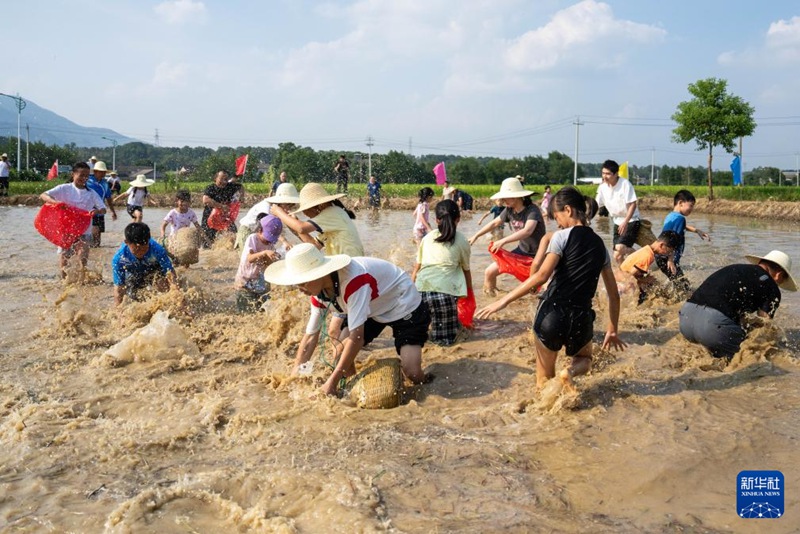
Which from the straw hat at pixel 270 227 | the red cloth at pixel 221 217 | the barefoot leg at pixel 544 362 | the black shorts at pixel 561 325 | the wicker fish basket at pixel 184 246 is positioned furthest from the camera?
the red cloth at pixel 221 217

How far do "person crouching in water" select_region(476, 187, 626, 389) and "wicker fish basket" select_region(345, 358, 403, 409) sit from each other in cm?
81

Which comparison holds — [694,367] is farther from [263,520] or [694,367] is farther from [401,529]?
[263,520]

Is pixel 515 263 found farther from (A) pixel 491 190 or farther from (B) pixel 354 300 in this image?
(A) pixel 491 190

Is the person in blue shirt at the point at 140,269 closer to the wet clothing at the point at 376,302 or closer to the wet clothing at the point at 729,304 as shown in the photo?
the wet clothing at the point at 376,302

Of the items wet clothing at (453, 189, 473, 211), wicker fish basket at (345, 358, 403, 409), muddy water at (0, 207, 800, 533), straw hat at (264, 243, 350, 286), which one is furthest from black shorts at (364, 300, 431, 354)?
wet clothing at (453, 189, 473, 211)

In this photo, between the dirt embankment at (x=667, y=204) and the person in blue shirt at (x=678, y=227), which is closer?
the person in blue shirt at (x=678, y=227)

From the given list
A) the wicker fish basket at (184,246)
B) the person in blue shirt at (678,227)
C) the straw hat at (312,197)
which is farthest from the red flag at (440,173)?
the straw hat at (312,197)

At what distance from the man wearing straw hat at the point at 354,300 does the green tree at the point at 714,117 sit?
27.9m

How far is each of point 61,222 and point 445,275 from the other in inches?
213

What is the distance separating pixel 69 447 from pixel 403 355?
2286mm

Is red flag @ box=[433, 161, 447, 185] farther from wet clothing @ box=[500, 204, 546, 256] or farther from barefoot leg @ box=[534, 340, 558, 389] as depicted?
barefoot leg @ box=[534, 340, 558, 389]

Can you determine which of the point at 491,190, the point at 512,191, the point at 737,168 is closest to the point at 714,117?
the point at 737,168

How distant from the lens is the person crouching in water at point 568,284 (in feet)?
14.6

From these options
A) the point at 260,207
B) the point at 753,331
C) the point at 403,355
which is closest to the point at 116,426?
the point at 403,355
